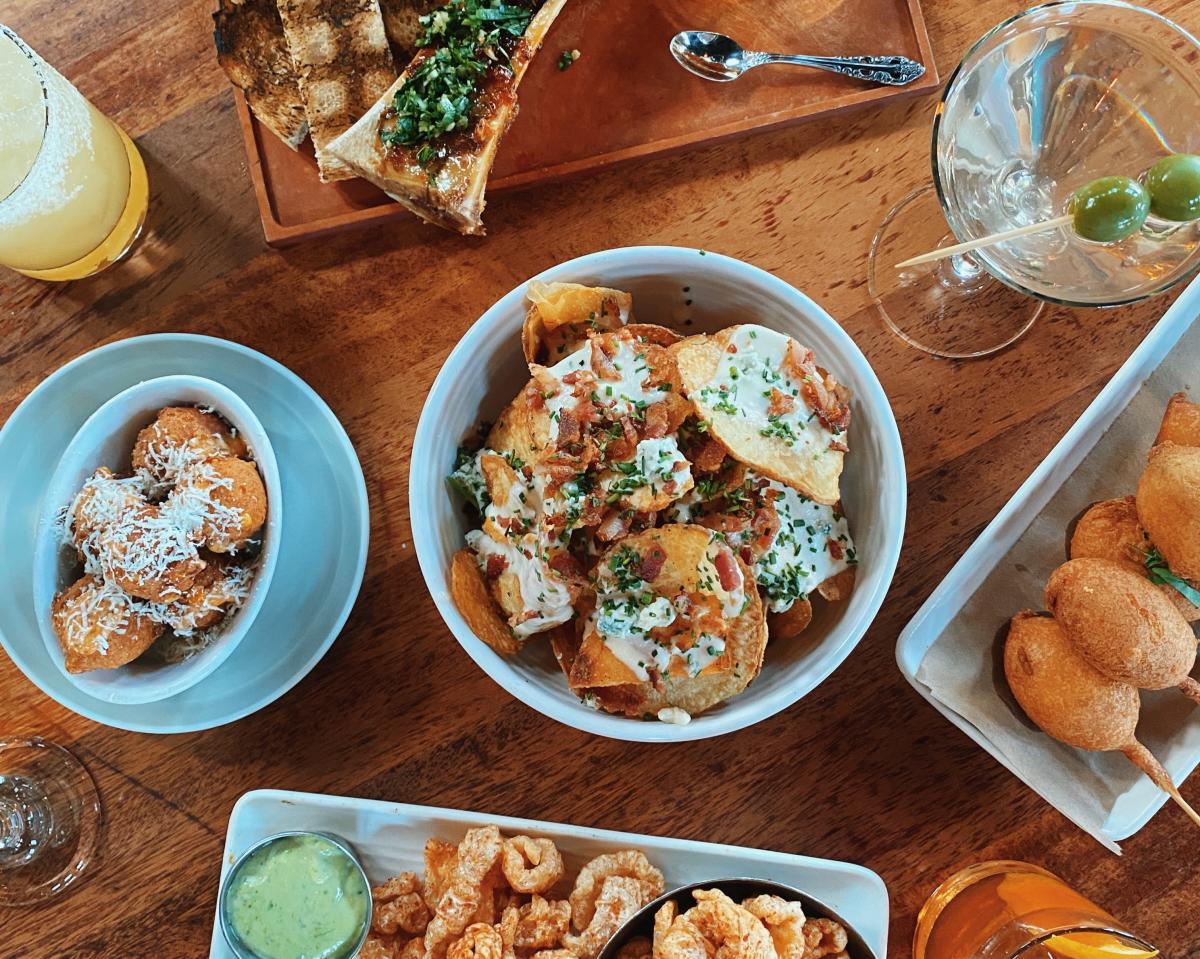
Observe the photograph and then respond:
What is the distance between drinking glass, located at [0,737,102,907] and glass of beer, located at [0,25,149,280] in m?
0.85

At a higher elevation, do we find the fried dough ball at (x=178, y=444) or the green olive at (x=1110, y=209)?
the green olive at (x=1110, y=209)

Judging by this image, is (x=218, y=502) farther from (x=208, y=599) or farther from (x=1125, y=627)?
Answer: (x=1125, y=627)

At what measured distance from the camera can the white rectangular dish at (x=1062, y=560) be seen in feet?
5.41

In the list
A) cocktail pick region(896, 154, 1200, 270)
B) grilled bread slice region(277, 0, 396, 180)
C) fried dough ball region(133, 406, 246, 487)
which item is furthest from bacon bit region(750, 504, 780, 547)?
grilled bread slice region(277, 0, 396, 180)

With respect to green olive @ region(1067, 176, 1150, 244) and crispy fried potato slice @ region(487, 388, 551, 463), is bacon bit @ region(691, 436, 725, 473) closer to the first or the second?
crispy fried potato slice @ region(487, 388, 551, 463)

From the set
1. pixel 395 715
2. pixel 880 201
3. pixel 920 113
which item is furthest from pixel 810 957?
pixel 920 113

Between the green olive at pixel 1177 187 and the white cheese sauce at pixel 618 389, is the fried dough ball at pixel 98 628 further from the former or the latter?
the green olive at pixel 1177 187

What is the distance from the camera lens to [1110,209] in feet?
4.55

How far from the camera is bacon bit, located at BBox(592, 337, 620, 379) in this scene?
4.52 ft

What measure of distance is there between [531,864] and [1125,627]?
39.6 inches

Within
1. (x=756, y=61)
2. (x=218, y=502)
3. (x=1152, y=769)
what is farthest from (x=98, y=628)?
(x=1152, y=769)

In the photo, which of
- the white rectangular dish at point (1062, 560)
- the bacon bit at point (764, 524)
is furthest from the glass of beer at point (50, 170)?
the white rectangular dish at point (1062, 560)

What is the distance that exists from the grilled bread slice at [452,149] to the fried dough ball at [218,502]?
53 cm

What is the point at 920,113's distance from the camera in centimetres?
179
